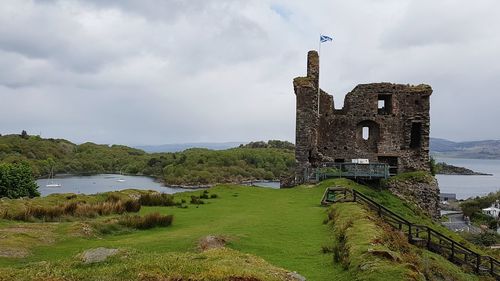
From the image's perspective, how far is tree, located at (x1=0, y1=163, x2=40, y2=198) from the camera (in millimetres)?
49500

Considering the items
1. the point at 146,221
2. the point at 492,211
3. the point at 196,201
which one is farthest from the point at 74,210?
the point at 492,211

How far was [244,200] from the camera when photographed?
88.1 ft

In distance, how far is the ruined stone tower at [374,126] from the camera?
3950 centimetres

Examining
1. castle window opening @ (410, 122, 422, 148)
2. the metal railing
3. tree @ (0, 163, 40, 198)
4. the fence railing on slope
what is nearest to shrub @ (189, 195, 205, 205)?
the fence railing on slope

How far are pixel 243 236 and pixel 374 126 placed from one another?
92.5ft

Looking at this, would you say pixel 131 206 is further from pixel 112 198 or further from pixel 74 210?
pixel 112 198

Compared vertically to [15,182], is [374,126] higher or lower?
higher

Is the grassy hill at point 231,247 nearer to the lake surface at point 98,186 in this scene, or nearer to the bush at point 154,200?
the bush at point 154,200

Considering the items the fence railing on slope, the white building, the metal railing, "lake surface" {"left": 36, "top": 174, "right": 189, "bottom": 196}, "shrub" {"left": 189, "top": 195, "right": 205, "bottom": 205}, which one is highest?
the metal railing

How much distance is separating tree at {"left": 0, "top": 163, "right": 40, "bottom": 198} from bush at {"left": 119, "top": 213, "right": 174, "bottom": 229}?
36.0 m

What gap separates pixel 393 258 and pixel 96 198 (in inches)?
680

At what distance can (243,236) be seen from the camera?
14.7 metres

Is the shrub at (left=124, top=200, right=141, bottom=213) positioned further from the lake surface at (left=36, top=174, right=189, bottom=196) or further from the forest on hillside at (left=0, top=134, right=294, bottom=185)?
the forest on hillside at (left=0, top=134, right=294, bottom=185)

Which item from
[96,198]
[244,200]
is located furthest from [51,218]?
[244,200]
